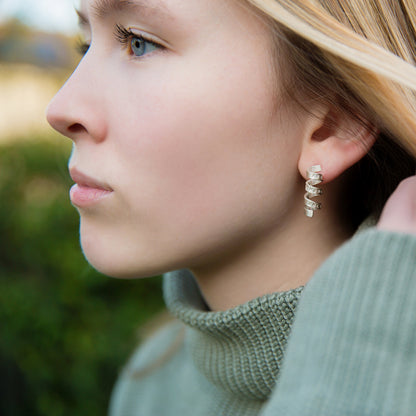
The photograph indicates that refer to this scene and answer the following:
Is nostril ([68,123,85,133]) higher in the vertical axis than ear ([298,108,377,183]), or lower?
lower

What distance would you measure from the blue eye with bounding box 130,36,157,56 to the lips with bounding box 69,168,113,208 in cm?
30

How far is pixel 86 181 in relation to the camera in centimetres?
125

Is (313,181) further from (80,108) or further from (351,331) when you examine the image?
(80,108)

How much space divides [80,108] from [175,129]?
22cm

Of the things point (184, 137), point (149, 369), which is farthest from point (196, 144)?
point (149, 369)

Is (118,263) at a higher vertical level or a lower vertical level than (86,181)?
lower

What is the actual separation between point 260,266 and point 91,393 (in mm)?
1805

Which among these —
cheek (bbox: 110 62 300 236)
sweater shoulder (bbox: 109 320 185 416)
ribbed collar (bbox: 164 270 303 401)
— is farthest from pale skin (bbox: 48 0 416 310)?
sweater shoulder (bbox: 109 320 185 416)

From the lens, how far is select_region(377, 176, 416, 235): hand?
3.35ft

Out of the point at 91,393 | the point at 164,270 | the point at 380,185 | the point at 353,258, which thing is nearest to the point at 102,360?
the point at 91,393

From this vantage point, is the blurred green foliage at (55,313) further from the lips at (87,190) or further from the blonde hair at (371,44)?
the blonde hair at (371,44)

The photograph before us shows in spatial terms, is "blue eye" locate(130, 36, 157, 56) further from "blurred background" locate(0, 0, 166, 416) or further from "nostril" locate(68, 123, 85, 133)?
"blurred background" locate(0, 0, 166, 416)

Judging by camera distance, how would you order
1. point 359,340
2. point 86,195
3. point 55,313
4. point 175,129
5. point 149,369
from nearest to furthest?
1. point 359,340
2. point 175,129
3. point 86,195
4. point 149,369
5. point 55,313

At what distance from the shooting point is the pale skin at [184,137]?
1.16 m
